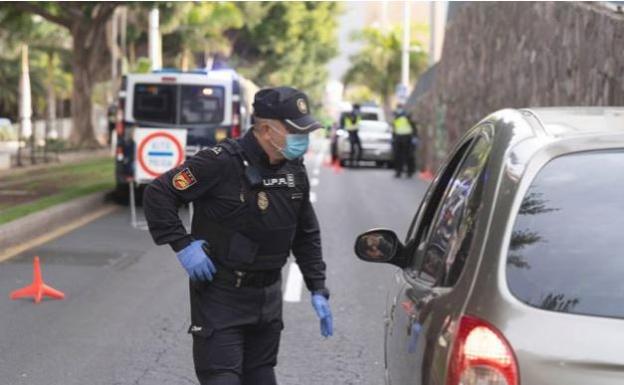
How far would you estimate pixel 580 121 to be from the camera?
3232mm

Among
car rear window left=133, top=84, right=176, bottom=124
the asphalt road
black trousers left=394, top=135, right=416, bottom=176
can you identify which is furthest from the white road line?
black trousers left=394, top=135, right=416, bottom=176

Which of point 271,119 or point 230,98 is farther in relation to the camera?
point 230,98

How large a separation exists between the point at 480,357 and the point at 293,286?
6686 millimetres

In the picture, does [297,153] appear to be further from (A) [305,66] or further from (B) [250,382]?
(A) [305,66]

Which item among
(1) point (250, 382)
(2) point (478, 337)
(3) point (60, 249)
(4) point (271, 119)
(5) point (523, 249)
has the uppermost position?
(4) point (271, 119)

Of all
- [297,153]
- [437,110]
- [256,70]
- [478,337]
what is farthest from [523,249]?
[256,70]

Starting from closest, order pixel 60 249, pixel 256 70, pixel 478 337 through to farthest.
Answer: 1. pixel 478 337
2. pixel 60 249
3. pixel 256 70

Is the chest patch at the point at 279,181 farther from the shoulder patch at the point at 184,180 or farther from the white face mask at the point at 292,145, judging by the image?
the shoulder patch at the point at 184,180

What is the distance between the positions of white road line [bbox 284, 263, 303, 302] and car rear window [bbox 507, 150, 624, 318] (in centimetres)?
588

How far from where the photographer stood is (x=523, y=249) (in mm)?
2693

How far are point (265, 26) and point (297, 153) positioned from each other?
4616 centimetres

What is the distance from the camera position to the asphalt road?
6129mm

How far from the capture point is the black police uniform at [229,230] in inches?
152

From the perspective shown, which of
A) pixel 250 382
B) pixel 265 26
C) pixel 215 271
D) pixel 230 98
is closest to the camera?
pixel 215 271
